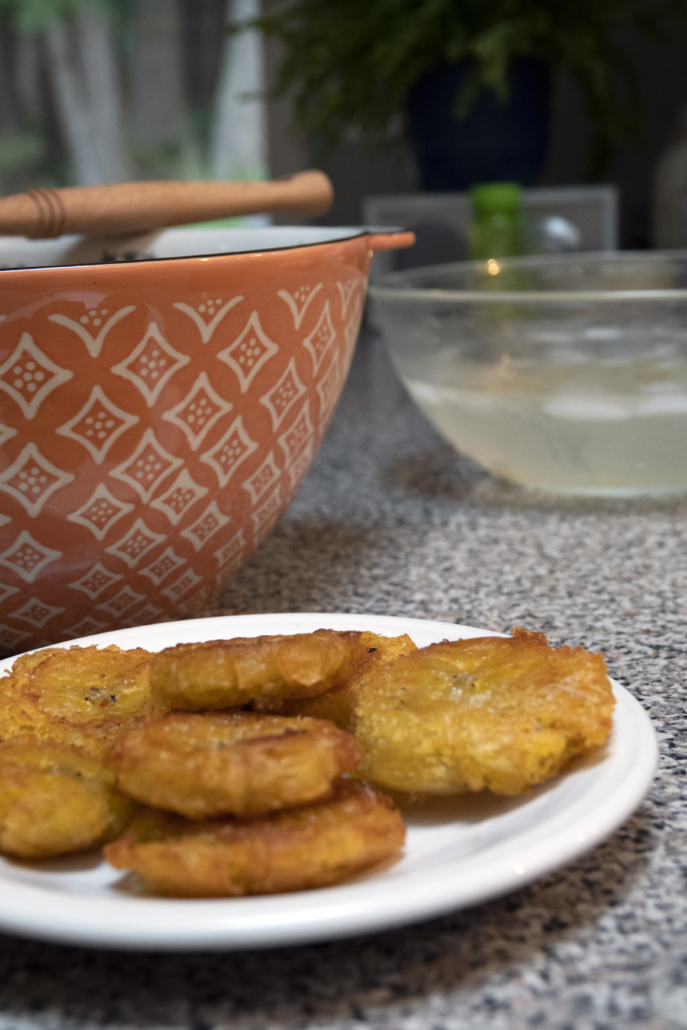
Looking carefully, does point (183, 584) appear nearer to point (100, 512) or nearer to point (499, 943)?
point (100, 512)

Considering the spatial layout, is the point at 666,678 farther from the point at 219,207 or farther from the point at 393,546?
the point at 219,207

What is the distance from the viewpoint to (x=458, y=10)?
1869mm

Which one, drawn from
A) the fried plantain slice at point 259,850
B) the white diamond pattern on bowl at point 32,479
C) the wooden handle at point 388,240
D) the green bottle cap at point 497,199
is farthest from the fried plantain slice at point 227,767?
the green bottle cap at point 497,199

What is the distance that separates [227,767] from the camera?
0.32m

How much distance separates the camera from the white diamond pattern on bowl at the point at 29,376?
0.49 meters

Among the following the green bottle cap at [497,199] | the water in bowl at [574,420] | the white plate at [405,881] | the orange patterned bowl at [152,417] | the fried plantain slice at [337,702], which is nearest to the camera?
the white plate at [405,881]

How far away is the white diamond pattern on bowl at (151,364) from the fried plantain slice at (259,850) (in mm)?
250

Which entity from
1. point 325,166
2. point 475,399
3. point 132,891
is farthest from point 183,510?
point 325,166

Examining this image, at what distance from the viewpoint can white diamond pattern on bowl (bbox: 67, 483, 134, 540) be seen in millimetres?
532

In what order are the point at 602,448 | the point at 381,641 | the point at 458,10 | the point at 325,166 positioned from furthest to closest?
the point at 325,166 < the point at 458,10 < the point at 602,448 < the point at 381,641

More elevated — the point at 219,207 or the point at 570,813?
the point at 219,207

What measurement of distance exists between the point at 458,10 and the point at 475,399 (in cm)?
129

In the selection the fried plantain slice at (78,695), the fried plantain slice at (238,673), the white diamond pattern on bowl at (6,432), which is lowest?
the fried plantain slice at (78,695)

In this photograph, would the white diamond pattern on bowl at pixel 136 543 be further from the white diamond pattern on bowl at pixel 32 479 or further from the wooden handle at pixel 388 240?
the wooden handle at pixel 388 240
